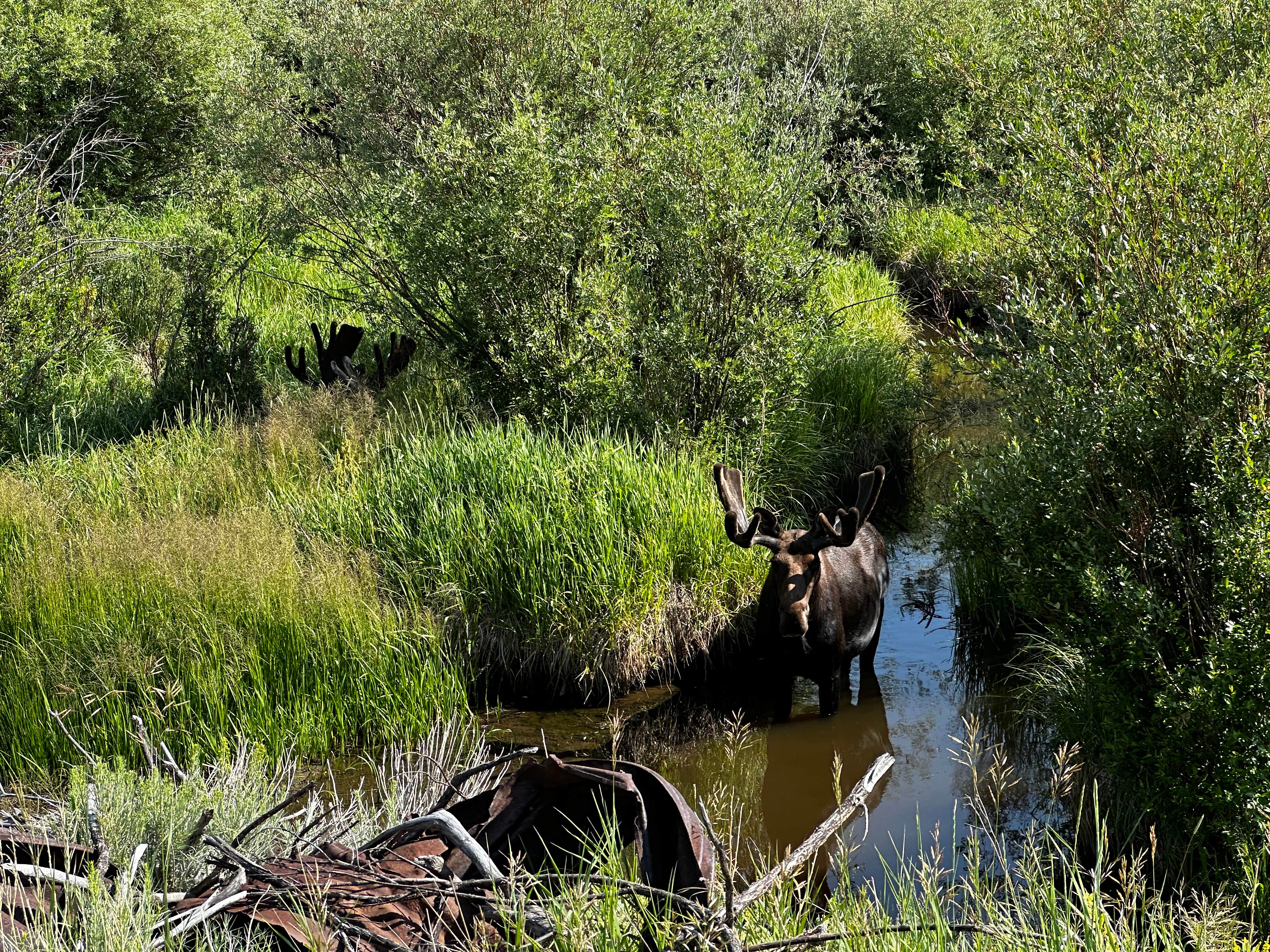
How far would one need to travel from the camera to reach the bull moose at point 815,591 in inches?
264

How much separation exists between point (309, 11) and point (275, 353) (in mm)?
4867

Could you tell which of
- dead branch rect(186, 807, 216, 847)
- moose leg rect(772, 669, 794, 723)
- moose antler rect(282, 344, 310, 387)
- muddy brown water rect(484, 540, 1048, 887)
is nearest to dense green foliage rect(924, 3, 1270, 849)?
muddy brown water rect(484, 540, 1048, 887)

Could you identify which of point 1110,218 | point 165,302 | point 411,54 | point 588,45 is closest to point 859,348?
point 588,45

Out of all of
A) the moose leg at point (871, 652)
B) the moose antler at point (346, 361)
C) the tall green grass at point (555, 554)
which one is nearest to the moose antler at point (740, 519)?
the tall green grass at point (555, 554)

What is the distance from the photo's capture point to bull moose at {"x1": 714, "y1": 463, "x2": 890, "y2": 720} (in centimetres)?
670

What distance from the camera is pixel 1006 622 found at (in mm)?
8125

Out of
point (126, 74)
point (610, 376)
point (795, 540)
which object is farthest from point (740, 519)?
point (126, 74)

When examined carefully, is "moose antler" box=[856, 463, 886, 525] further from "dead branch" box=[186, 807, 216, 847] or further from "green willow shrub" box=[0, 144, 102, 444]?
"green willow shrub" box=[0, 144, 102, 444]

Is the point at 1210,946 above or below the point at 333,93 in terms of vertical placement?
below

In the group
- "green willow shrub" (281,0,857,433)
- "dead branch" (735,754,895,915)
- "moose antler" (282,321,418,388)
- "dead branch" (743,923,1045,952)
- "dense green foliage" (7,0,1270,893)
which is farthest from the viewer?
"moose antler" (282,321,418,388)

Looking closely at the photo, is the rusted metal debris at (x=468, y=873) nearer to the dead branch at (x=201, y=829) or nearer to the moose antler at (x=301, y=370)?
the dead branch at (x=201, y=829)

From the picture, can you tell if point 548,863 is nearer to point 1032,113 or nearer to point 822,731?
point 822,731

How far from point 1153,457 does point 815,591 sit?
2193 mm

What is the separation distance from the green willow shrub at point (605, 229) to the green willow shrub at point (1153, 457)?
11.4ft
